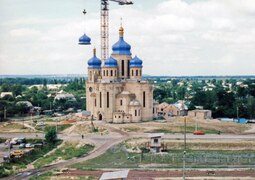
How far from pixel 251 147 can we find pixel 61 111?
4889 centimetres

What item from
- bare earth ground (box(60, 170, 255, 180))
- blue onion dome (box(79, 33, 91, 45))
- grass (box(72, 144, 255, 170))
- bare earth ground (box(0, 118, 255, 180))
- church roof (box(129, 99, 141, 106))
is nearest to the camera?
bare earth ground (box(60, 170, 255, 180))

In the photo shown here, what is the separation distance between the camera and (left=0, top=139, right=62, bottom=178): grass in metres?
41.7

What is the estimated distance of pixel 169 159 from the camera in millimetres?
Result: 46156

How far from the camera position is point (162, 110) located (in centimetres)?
8125

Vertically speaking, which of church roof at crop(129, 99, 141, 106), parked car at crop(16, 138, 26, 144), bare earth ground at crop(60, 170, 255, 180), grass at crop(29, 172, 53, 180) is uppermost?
church roof at crop(129, 99, 141, 106)

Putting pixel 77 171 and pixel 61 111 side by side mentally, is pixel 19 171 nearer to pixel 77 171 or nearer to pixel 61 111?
pixel 77 171

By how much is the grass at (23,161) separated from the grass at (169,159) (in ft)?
17.4

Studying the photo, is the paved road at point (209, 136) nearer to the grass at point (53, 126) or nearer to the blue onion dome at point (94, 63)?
the grass at point (53, 126)

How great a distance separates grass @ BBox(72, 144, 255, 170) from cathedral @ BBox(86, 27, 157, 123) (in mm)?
16657

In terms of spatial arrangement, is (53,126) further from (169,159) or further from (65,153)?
(169,159)

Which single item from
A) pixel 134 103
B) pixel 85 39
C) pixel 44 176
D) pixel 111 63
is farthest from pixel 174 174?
pixel 85 39

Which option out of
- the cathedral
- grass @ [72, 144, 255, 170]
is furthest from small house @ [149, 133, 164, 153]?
the cathedral

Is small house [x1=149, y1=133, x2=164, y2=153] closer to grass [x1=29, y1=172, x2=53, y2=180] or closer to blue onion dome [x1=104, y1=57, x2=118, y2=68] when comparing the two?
grass [x1=29, y1=172, x2=53, y2=180]

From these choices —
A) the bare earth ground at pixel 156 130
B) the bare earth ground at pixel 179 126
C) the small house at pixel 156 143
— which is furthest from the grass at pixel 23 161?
the small house at pixel 156 143
